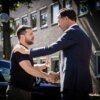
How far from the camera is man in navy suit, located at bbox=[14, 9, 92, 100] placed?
4.84m

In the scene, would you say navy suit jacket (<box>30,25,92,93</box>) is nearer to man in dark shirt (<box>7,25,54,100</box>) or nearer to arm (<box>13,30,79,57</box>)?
arm (<box>13,30,79,57</box>)

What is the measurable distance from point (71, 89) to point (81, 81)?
0.44ft

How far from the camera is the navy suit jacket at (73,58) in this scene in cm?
485

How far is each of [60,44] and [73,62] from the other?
0.75ft

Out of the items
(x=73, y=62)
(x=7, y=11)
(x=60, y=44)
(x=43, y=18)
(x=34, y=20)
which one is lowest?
(x=73, y=62)

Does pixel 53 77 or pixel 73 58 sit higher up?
pixel 73 58

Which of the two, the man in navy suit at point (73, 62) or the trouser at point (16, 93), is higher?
the man in navy suit at point (73, 62)

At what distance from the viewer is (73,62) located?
191 inches

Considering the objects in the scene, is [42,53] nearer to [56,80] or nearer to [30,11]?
[56,80]

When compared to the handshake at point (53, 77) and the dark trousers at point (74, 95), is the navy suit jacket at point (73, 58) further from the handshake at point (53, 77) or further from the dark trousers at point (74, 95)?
the handshake at point (53, 77)

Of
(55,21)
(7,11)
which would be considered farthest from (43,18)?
(7,11)

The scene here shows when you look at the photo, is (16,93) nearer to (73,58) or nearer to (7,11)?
(73,58)


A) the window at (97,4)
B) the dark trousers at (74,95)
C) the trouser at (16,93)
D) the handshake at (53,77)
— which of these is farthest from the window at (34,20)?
the dark trousers at (74,95)

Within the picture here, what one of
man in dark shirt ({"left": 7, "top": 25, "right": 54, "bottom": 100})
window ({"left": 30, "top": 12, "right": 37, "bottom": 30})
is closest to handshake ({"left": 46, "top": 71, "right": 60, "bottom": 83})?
man in dark shirt ({"left": 7, "top": 25, "right": 54, "bottom": 100})
